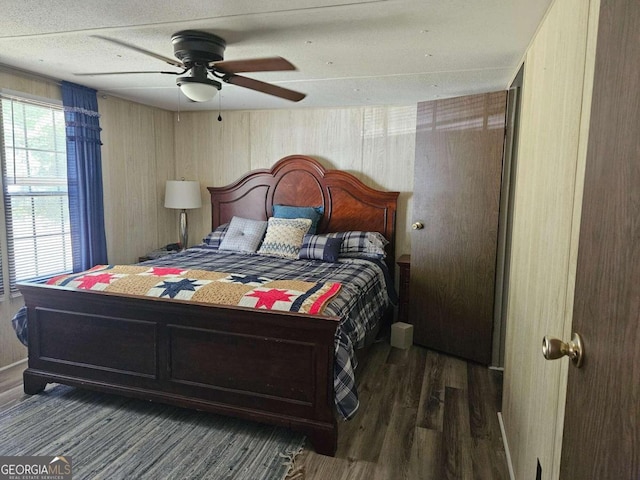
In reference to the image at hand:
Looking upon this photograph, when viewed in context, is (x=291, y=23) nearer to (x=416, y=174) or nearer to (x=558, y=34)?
(x=558, y=34)

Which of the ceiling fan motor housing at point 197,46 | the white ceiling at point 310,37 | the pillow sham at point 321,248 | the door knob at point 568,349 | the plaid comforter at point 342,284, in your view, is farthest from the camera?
the pillow sham at point 321,248

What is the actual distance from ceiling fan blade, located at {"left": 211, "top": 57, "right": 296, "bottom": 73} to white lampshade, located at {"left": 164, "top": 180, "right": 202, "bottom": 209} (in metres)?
2.38

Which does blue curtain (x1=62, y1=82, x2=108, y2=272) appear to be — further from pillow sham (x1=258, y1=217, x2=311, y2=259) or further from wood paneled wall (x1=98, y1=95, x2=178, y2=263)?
pillow sham (x1=258, y1=217, x2=311, y2=259)

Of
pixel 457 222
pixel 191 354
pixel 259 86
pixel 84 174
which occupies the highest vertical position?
pixel 259 86

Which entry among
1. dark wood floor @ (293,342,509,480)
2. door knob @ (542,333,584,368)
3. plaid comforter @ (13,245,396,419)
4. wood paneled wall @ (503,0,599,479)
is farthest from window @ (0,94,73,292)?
door knob @ (542,333,584,368)

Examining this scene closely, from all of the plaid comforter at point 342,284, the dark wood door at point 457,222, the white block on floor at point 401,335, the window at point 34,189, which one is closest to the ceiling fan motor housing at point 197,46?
the plaid comforter at point 342,284

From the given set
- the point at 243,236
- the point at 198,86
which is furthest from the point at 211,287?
the point at 243,236

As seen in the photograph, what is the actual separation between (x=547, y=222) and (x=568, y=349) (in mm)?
823

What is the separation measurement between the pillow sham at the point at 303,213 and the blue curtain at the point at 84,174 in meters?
1.69

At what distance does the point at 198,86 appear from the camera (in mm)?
2389

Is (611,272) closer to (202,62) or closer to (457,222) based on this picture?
(202,62)

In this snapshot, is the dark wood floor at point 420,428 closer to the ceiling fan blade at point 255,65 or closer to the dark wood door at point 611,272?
the dark wood door at point 611,272

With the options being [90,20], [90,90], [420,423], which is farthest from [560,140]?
[90,90]

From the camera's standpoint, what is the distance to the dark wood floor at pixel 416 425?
2113mm
